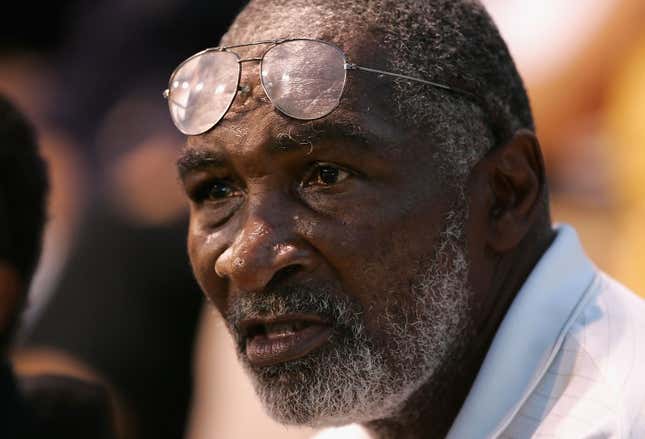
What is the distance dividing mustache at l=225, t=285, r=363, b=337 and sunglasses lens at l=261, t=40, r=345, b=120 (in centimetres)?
43

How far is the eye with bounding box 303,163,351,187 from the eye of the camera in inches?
101

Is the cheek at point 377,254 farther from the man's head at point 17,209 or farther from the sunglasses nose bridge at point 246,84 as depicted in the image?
the man's head at point 17,209

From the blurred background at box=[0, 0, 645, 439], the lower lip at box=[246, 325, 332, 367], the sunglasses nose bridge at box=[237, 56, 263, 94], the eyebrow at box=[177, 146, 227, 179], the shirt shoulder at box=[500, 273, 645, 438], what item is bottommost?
the blurred background at box=[0, 0, 645, 439]

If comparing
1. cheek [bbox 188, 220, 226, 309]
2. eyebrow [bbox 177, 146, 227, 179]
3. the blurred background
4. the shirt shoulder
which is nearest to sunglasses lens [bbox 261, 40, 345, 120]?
eyebrow [bbox 177, 146, 227, 179]

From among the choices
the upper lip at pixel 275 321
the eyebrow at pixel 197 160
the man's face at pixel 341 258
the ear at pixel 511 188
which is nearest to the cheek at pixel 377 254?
the man's face at pixel 341 258

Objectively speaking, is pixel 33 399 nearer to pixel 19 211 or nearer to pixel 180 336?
pixel 19 211

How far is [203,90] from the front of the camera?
2758 mm

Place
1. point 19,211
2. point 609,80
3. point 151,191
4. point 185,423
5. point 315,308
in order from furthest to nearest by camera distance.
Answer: point 151,191
point 185,423
point 609,80
point 19,211
point 315,308

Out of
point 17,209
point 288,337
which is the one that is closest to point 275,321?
point 288,337

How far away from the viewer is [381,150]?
2.54m

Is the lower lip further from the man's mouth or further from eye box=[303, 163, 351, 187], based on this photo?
eye box=[303, 163, 351, 187]

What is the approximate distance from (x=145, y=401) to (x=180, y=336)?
14.2 inches

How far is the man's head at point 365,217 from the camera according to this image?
2512mm

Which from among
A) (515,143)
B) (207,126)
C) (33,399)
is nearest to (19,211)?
(33,399)
